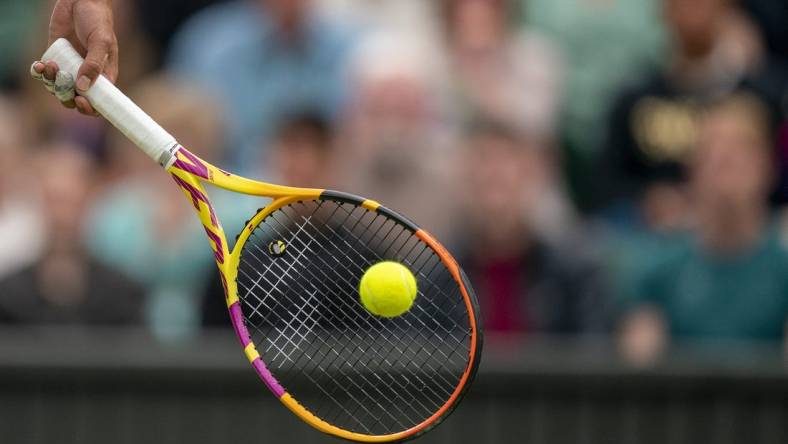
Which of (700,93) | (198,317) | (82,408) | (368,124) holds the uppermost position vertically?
(700,93)

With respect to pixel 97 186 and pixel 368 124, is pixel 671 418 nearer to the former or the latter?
pixel 368 124

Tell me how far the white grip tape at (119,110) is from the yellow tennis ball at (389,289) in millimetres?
689

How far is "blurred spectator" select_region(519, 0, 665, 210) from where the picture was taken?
346 inches

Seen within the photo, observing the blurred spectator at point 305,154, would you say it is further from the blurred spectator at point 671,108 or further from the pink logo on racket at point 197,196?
the pink logo on racket at point 197,196

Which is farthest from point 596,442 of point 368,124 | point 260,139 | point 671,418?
point 260,139

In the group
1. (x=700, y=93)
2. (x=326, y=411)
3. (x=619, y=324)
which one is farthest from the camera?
(x=700, y=93)

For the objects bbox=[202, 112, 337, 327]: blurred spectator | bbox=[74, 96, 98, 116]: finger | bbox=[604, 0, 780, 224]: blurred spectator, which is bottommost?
bbox=[74, 96, 98, 116]: finger

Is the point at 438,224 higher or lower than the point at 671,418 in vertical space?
higher

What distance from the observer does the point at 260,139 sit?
872 centimetres

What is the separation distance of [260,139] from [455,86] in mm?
1119

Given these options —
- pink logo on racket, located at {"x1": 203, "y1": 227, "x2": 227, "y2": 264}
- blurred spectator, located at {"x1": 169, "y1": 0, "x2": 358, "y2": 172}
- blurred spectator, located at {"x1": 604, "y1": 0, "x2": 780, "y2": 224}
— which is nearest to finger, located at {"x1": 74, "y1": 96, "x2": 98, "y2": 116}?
pink logo on racket, located at {"x1": 203, "y1": 227, "x2": 227, "y2": 264}

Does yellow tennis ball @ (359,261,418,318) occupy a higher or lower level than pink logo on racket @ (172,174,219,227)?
lower

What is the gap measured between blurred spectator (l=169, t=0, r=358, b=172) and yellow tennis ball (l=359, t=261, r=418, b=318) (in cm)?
418

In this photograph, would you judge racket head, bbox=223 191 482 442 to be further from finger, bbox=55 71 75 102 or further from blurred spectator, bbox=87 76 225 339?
finger, bbox=55 71 75 102
